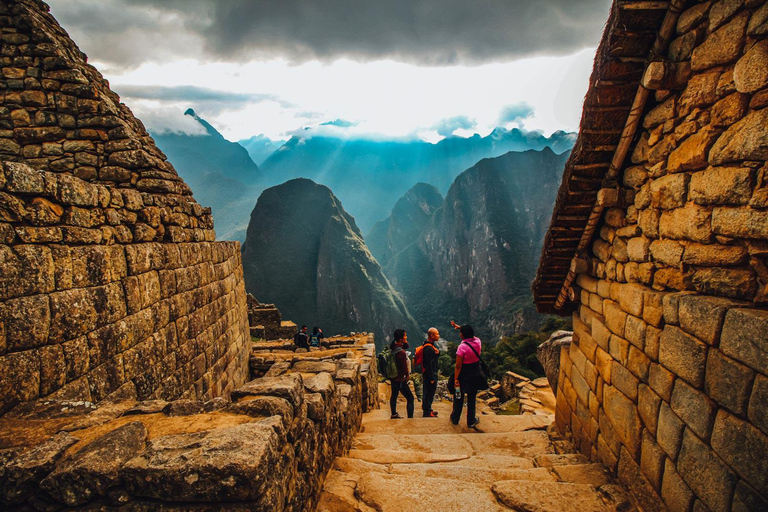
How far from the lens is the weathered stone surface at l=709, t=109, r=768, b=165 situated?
2047 millimetres

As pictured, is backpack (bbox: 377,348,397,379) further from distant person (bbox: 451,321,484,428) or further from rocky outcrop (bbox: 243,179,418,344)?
rocky outcrop (bbox: 243,179,418,344)

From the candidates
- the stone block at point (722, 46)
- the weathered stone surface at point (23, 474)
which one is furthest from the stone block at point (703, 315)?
the weathered stone surface at point (23, 474)

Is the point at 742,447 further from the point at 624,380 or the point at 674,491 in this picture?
the point at 624,380

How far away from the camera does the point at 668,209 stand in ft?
9.72

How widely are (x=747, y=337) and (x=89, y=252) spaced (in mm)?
4798

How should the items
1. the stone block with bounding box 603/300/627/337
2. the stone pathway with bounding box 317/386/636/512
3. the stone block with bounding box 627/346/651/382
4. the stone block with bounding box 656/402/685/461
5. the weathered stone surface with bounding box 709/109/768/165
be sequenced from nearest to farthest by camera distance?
the weathered stone surface with bounding box 709/109/768/165 < the stone block with bounding box 656/402/685/461 < the stone pathway with bounding box 317/386/636/512 < the stone block with bounding box 627/346/651/382 < the stone block with bounding box 603/300/627/337

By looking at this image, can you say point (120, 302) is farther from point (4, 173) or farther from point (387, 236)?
point (387, 236)

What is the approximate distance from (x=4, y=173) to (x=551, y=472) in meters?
5.53

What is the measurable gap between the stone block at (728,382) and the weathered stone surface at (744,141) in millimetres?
1216

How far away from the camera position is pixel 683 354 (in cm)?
265

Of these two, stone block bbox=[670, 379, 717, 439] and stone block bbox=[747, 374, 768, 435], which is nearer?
stone block bbox=[747, 374, 768, 435]

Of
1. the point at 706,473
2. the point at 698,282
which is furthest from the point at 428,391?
the point at 698,282

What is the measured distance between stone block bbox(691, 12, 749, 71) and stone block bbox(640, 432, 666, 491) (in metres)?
2.91

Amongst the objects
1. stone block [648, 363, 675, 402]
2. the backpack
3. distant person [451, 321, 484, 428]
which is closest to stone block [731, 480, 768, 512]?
stone block [648, 363, 675, 402]
